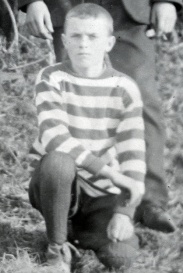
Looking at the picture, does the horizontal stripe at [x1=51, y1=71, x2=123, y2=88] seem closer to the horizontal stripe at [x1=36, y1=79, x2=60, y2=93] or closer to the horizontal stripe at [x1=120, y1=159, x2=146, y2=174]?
the horizontal stripe at [x1=36, y1=79, x2=60, y2=93]

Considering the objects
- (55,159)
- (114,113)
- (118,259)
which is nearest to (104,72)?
(114,113)

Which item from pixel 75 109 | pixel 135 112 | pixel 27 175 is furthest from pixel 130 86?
pixel 27 175

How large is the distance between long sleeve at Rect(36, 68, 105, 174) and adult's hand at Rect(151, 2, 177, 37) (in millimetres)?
358

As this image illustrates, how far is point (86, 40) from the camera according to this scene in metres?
2.14

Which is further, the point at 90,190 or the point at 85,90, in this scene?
the point at 90,190

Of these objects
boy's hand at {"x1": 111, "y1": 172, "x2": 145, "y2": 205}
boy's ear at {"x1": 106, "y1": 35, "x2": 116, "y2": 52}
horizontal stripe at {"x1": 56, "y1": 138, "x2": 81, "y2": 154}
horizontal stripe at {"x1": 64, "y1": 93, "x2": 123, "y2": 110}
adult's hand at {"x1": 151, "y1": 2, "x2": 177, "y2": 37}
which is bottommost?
boy's hand at {"x1": 111, "y1": 172, "x2": 145, "y2": 205}

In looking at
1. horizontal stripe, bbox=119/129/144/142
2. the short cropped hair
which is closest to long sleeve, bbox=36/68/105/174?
horizontal stripe, bbox=119/129/144/142

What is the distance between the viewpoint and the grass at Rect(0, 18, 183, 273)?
2414mm

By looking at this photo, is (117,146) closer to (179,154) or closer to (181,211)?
(181,211)

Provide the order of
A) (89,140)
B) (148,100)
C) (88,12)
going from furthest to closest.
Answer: (148,100) < (89,140) < (88,12)

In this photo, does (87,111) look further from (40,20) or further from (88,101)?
(40,20)

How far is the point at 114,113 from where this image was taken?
2.24 m

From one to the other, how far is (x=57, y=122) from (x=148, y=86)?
1.20 ft

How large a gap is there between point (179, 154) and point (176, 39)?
73 cm
